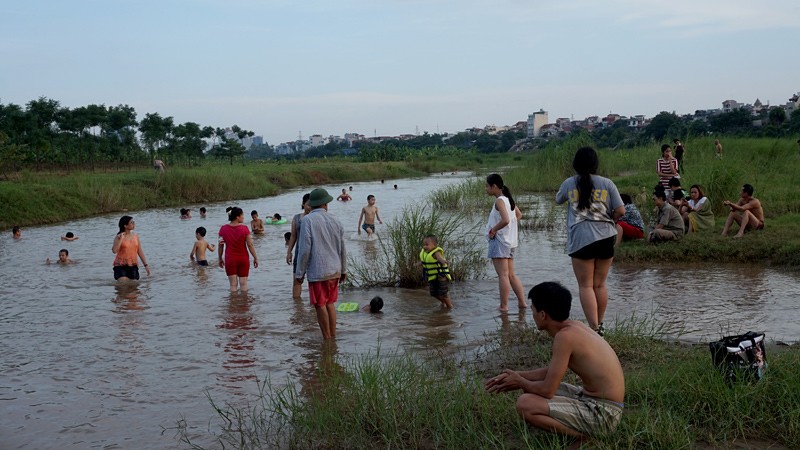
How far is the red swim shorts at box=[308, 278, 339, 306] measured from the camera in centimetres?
761

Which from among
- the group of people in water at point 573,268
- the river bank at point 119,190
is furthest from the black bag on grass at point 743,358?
the river bank at point 119,190

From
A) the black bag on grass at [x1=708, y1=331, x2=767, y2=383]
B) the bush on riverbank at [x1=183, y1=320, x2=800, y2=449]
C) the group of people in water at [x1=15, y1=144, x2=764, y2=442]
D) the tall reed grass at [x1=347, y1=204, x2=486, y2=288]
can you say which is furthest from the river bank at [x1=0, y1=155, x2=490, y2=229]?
the black bag on grass at [x1=708, y1=331, x2=767, y2=383]

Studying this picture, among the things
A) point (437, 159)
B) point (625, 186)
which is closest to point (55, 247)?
point (625, 186)

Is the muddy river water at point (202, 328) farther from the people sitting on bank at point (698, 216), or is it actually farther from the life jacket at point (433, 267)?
the people sitting on bank at point (698, 216)

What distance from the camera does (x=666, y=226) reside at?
1280 centimetres

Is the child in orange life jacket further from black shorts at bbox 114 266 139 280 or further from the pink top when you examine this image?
black shorts at bbox 114 266 139 280

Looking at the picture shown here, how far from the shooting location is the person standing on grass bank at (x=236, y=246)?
35.0ft

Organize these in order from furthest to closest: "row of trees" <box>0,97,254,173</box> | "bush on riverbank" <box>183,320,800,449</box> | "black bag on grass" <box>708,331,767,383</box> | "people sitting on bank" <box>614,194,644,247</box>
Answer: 1. "row of trees" <box>0,97,254,173</box>
2. "people sitting on bank" <box>614,194,644,247</box>
3. "black bag on grass" <box>708,331,767,383</box>
4. "bush on riverbank" <box>183,320,800,449</box>

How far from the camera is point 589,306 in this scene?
6.45 meters

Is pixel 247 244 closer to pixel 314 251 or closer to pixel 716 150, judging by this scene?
pixel 314 251

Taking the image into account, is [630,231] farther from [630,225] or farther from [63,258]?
[63,258]

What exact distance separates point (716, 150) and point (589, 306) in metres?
19.6

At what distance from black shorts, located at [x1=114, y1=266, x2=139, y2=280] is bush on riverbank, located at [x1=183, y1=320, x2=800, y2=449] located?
25.7ft

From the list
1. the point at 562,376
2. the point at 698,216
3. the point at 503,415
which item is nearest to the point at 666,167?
the point at 698,216
